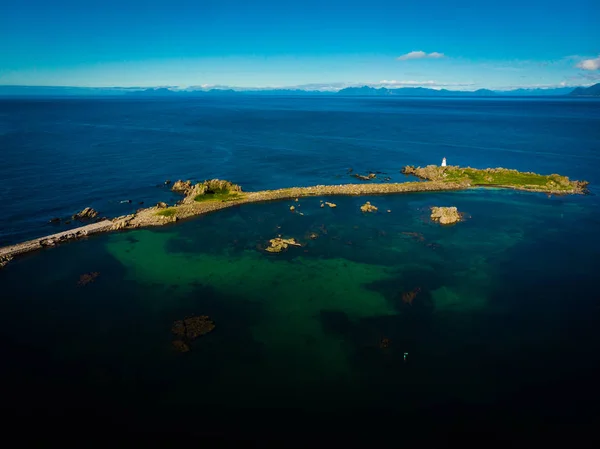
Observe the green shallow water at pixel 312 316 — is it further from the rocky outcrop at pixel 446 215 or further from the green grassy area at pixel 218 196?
the green grassy area at pixel 218 196

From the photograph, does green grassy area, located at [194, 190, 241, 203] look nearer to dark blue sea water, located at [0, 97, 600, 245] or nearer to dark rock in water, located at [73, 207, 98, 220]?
dark blue sea water, located at [0, 97, 600, 245]

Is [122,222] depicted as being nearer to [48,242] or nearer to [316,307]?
[48,242]

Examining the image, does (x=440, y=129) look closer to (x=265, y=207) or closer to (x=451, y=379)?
(x=265, y=207)

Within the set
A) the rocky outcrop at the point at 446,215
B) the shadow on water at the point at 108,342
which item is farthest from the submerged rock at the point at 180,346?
the rocky outcrop at the point at 446,215

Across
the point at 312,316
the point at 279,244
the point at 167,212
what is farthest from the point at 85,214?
the point at 312,316

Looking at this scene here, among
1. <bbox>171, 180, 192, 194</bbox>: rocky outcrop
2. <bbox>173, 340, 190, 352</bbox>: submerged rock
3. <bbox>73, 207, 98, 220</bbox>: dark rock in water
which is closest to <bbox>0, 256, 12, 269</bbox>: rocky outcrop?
<bbox>73, 207, 98, 220</bbox>: dark rock in water

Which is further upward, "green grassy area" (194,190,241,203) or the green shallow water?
"green grassy area" (194,190,241,203)

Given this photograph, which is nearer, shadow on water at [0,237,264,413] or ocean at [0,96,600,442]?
shadow on water at [0,237,264,413]
